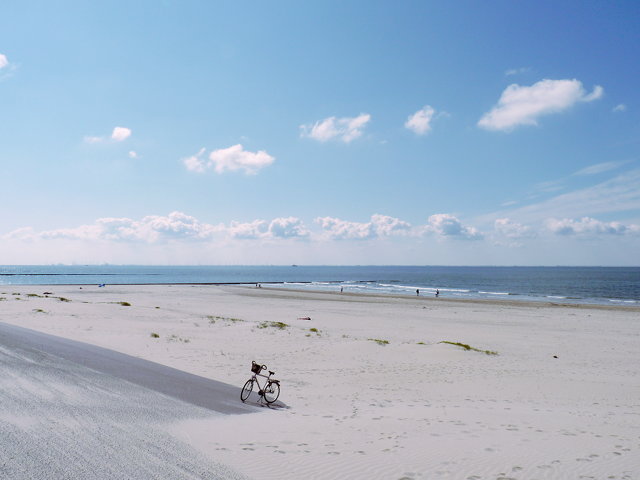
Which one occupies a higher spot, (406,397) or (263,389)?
(263,389)

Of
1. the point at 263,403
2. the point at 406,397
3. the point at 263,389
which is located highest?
the point at 263,389

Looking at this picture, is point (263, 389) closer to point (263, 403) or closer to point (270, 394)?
point (263, 403)

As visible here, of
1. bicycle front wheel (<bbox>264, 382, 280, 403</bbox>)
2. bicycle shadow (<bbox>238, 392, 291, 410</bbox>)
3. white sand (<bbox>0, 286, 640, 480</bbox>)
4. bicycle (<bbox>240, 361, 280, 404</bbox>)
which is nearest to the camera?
white sand (<bbox>0, 286, 640, 480</bbox>)

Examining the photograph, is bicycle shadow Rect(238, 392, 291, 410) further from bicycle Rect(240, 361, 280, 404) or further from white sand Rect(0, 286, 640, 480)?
white sand Rect(0, 286, 640, 480)

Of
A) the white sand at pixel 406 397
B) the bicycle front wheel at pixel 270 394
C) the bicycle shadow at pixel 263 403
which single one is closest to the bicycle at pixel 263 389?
the bicycle front wheel at pixel 270 394

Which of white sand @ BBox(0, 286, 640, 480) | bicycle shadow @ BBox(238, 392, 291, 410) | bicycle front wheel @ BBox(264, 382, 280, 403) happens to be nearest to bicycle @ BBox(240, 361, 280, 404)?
bicycle front wheel @ BBox(264, 382, 280, 403)

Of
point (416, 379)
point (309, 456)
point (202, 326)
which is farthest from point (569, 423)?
point (202, 326)

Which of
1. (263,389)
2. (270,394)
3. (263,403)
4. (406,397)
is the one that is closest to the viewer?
(263,389)

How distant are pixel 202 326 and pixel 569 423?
2216 cm

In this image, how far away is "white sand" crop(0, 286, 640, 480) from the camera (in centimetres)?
841

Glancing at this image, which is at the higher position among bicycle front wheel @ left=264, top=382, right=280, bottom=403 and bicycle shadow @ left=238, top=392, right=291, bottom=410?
bicycle front wheel @ left=264, top=382, right=280, bottom=403

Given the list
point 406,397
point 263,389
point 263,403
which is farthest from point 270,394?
point 406,397

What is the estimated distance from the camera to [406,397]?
1423cm

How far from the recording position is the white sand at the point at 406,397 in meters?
8.41
